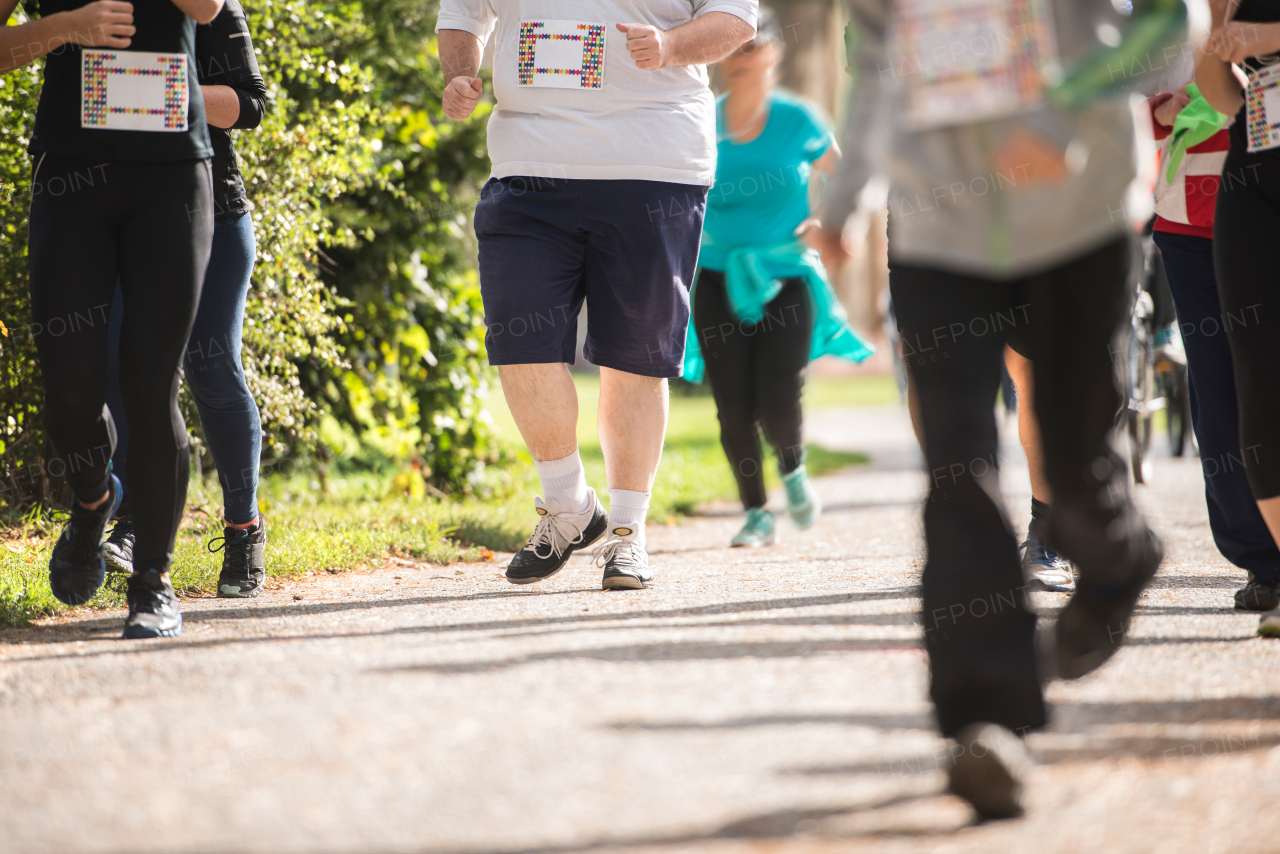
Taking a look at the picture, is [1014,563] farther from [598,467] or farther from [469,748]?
[598,467]

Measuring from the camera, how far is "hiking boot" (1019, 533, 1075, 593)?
152 inches

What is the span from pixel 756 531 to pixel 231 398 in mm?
2400

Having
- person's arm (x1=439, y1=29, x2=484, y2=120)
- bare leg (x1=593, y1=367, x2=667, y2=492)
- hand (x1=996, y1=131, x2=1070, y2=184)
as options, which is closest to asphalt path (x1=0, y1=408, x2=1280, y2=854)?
bare leg (x1=593, y1=367, x2=667, y2=492)

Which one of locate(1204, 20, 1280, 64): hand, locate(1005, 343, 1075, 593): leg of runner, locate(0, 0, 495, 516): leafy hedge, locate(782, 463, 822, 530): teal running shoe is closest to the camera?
locate(1204, 20, 1280, 64): hand

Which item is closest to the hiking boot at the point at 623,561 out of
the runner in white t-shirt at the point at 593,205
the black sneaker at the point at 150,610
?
the runner in white t-shirt at the point at 593,205

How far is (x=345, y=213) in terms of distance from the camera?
575 cm

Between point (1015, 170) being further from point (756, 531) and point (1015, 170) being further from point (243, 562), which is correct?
point (756, 531)

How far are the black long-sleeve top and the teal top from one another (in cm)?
224

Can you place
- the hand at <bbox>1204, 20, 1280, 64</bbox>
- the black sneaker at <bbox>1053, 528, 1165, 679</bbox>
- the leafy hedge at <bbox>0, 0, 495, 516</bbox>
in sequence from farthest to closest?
the leafy hedge at <bbox>0, 0, 495, 516</bbox>
the hand at <bbox>1204, 20, 1280, 64</bbox>
the black sneaker at <bbox>1053, 528, 1165, 679</bbox>

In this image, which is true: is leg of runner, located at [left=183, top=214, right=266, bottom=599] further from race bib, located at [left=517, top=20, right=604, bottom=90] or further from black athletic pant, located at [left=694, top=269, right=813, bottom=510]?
black athletic pant, located at [left=694, top=269, right=813, bottom=510]

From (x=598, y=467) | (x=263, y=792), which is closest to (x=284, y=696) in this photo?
(x=263, y=792)

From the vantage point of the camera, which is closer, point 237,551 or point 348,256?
point 237,551

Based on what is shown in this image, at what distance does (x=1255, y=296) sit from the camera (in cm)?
297

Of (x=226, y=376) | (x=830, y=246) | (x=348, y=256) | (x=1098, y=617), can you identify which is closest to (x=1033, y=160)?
(x=830, y=246)
